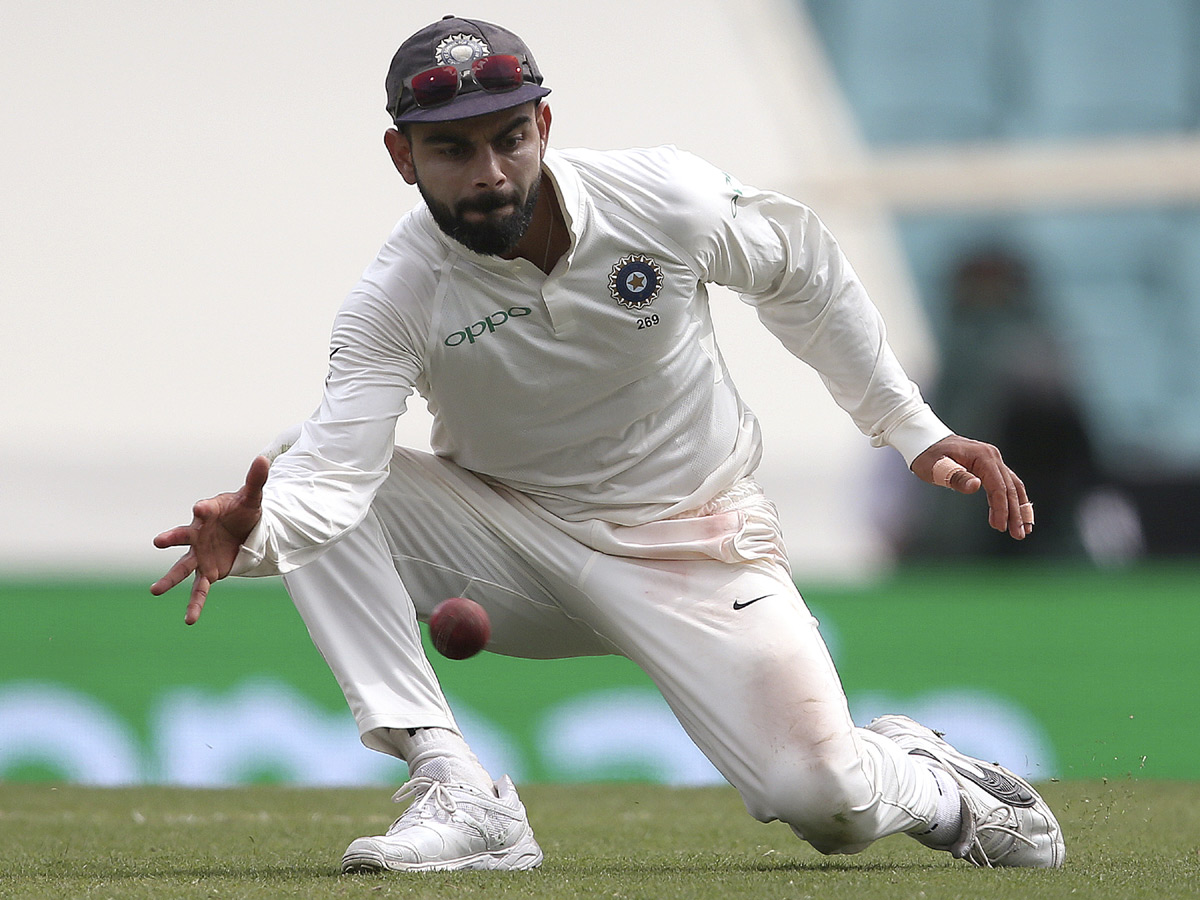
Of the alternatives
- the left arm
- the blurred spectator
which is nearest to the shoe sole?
the left arm

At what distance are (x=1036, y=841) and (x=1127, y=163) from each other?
7638 mm

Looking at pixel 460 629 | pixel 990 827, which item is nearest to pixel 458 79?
pixel 460 629

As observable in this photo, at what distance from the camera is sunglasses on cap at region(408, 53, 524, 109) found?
318cm

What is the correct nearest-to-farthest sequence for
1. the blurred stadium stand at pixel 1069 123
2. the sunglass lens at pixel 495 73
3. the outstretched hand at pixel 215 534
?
the outstretched hand at pixel 215 534 < the sunglass lens at pixel 495 73 < the blurred stadium stand at pixel 1069 123

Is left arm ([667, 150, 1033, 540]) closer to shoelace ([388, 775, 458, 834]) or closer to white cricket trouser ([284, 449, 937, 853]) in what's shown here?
white cricket trouser ([284, 449, 937, 853])

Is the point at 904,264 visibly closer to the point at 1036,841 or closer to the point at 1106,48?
the point at 1106,48

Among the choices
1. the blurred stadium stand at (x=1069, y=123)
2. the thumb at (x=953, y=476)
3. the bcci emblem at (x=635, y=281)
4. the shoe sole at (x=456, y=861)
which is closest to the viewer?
the shoe sole at (x=456, y=861)

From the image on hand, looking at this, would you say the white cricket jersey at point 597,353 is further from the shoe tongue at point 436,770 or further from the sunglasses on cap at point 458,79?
the shoe tongue at point 436,770

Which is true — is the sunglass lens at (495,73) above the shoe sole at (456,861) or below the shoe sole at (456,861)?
above

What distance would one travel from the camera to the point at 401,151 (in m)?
3.36

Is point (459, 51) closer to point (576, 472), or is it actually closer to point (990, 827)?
point (576, 472)

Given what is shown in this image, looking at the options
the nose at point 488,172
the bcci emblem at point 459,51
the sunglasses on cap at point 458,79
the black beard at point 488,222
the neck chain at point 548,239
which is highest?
the bcci emblem at point 459,51

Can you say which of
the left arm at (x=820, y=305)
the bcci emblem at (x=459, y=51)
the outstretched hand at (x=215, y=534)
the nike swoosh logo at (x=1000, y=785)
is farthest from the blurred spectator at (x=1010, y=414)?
the outstretched hand at (x=215, y=534)

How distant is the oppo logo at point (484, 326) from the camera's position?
11.1ft
